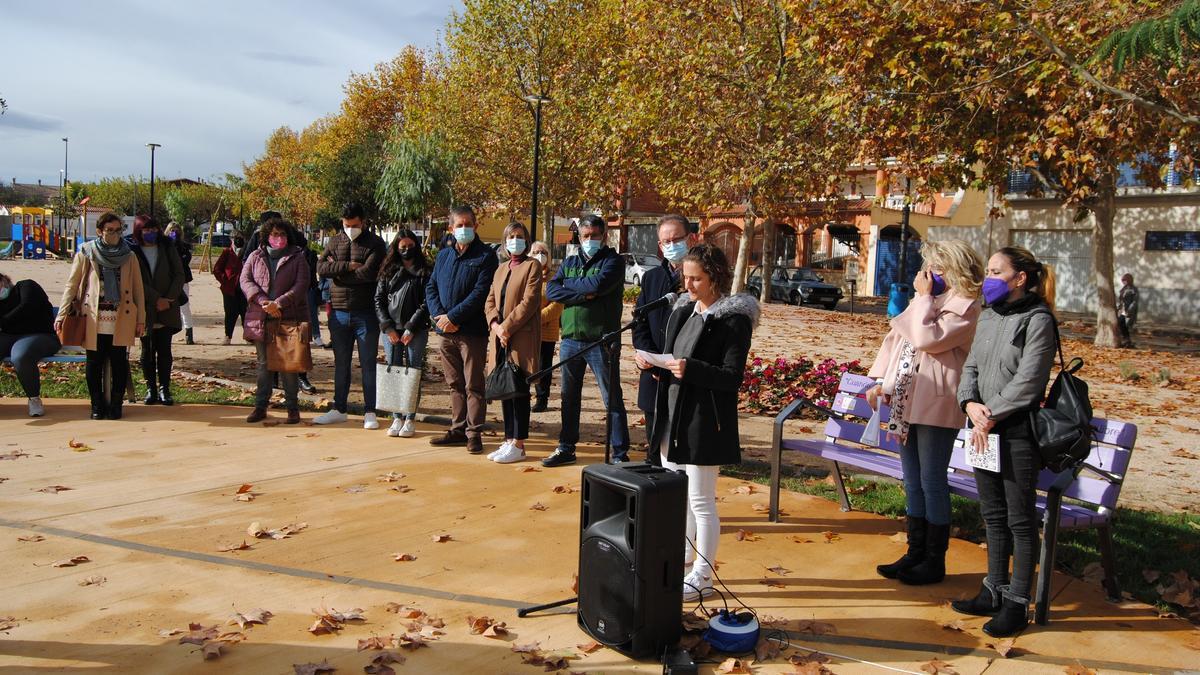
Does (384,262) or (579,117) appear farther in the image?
(579,117)

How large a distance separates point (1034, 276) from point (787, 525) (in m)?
2.28

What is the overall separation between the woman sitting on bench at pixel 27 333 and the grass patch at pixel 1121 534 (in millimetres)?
6395

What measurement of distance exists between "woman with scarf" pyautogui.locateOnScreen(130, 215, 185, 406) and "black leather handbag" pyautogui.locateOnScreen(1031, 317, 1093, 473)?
783 cm

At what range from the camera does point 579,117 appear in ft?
101

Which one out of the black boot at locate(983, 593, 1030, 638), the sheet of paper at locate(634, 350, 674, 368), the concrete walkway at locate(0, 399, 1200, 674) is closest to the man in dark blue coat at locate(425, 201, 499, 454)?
the concrete walkway at locate(0, 399, 1200, 674)

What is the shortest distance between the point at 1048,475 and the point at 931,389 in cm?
86

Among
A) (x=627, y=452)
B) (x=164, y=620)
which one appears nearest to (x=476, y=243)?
(x=627, y=452)

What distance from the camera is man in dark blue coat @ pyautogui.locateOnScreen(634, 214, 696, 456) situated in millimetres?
5457

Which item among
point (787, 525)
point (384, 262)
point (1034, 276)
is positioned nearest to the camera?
point (1034, 276)

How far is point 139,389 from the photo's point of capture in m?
9.88

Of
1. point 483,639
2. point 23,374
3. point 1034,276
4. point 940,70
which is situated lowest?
point 483,639

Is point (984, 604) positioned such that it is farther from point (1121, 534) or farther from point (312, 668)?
point (312, 668)

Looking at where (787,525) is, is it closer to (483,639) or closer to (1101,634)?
(1101,634)

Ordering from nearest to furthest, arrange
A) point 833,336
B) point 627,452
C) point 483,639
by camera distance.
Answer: point 483,639 < point 627,452 < point 833,336
